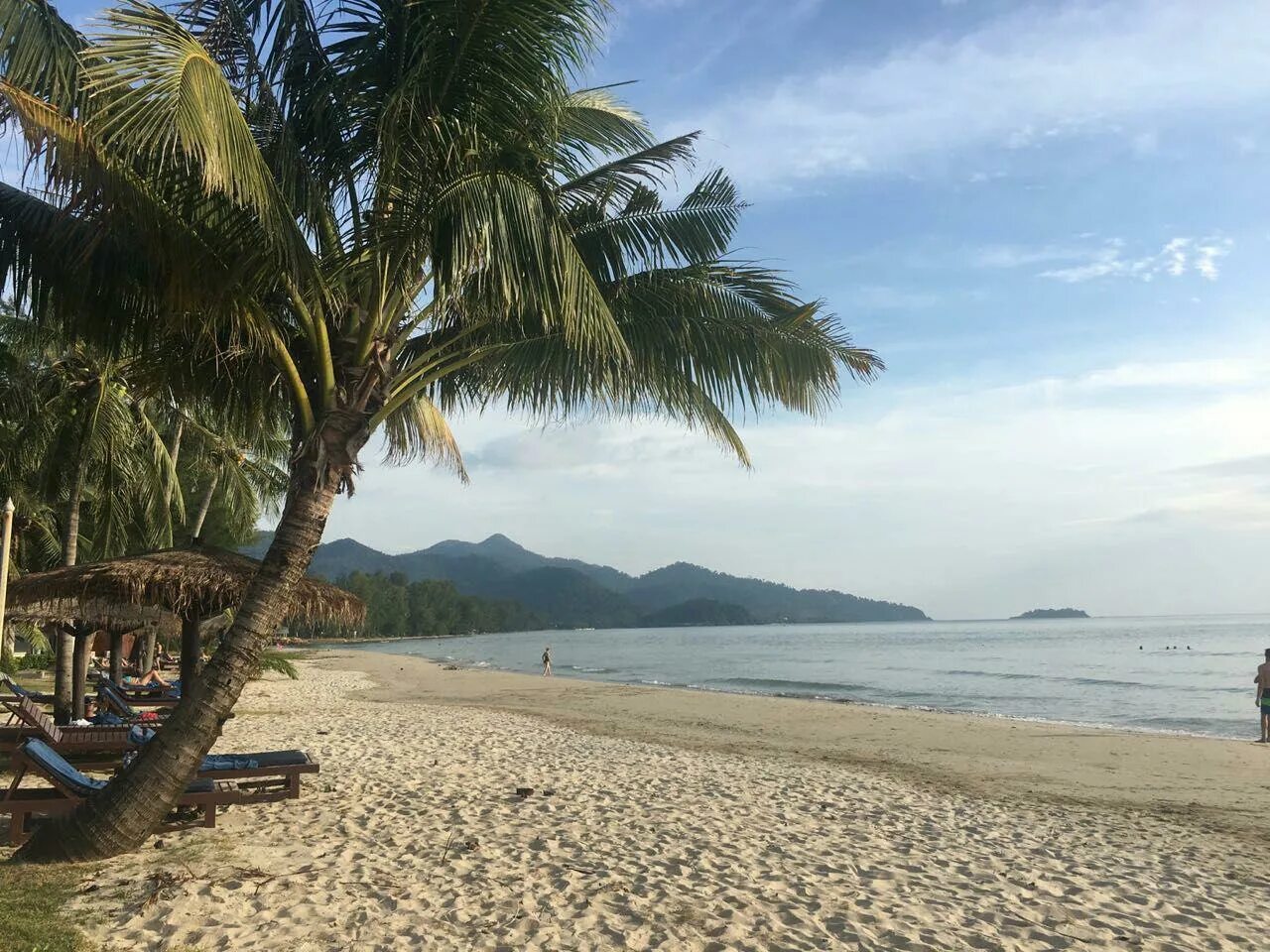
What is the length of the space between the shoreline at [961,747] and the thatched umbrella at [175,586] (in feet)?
20.8

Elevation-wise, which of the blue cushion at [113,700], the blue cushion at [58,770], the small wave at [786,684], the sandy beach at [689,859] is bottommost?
the small wave at [786,684]

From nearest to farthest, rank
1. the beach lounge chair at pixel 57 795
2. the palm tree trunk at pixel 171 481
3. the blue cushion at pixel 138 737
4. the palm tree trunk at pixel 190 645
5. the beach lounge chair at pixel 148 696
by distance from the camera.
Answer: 1. the beach lounge chair at pixel 57 795
2. the blue cushion at pixel 138 737
3. the palm tree trunk at pixel 190 645
4. the beach lounge chair at pixel 148 696
5. the palm tree trunk at pixel 171 481

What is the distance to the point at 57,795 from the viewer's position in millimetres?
5410

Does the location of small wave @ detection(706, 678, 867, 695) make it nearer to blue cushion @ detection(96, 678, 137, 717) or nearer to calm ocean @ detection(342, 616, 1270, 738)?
calm ocean @ detection(342, 616, 1270, 738)

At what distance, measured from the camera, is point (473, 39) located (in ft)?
16.5

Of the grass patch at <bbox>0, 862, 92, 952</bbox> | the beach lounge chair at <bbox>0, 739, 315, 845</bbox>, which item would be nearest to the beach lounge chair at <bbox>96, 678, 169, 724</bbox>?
the beach lounge chair at <bbox>0, 739, 315, 845</bbox>

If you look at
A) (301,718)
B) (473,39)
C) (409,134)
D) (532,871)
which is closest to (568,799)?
(532,871)

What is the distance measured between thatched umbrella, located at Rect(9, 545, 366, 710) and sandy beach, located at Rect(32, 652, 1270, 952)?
1.57 meters

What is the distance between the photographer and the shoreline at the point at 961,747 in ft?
31.1

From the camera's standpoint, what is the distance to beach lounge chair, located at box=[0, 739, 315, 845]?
5156mm

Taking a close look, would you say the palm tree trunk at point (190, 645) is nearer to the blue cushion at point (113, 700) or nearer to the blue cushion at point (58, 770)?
the blue cushion at point (113, 700)

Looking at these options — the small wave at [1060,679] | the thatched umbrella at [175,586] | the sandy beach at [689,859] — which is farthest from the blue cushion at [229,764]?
the small wave at [1060,679]

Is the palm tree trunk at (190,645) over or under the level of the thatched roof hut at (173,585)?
under

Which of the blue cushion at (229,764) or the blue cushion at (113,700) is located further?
the blue cushion at (113,700)
